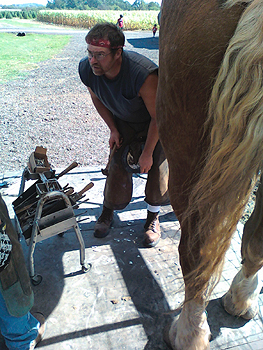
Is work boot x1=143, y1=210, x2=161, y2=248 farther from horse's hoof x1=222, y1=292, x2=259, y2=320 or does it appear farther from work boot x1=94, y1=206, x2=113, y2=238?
horse's hoof x1=222, y1=292, x2=259, y2=320

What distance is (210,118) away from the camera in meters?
0.86

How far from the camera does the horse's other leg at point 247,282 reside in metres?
1.33

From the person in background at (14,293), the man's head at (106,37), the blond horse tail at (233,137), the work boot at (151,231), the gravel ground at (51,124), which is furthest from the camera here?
the gravel ground at (51,124)

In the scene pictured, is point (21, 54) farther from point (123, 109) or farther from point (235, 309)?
point (235, 309)

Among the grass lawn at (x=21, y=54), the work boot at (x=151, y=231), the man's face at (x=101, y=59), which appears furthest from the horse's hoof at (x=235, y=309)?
the grass lawn at (x=21, y=54)

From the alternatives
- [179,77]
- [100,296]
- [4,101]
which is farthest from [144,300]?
[4,101]

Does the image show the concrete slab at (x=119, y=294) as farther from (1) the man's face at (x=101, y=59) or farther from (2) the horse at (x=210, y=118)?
(1) the man's face at (x=101, y=59)

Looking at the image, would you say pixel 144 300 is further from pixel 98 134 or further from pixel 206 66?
pixel 98 134

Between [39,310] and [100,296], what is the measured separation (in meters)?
0.38

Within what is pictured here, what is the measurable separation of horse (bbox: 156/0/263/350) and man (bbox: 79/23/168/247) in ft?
2.23

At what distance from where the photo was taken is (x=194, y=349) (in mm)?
1360

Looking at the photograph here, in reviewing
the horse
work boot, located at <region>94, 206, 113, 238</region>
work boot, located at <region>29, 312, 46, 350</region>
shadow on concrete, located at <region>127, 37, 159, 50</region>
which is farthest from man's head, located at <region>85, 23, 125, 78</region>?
shadow on concrete, located at <region>127, 37, 159, 50</region>

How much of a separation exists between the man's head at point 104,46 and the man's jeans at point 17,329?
1.44 metres

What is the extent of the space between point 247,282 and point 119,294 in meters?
0.79
